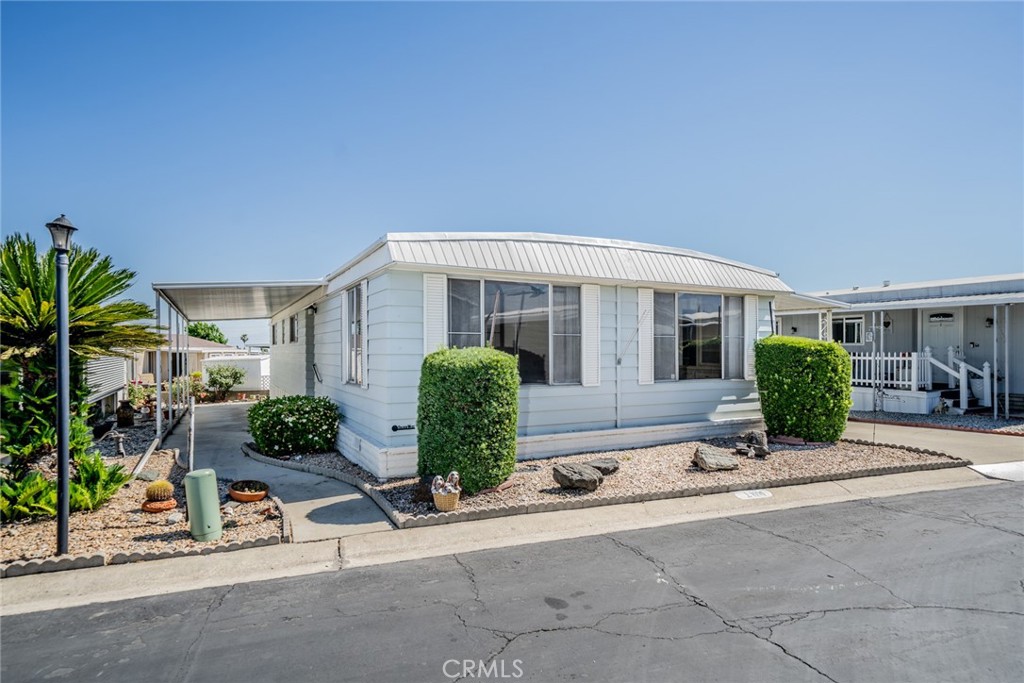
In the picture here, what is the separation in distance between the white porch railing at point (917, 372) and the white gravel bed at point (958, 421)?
0.82m

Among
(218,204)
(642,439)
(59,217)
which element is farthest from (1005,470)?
(218,204)

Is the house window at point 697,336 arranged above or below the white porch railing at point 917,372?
above

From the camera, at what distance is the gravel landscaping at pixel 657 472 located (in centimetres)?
614

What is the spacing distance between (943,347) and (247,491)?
17.8m

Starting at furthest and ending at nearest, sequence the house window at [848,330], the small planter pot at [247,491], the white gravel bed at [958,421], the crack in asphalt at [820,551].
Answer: the house window at [848,330] → the white gravel bed at [958,421] → the small planter pot at [247,491] → the crack in asphalt at [820,551]

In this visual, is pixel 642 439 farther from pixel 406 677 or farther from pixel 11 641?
pixel 11 641

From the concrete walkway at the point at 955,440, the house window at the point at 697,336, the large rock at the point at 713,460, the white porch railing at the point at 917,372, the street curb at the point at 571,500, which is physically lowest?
the concrete walkway at the point at 955,440

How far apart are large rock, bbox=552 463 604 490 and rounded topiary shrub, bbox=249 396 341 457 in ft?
14.2

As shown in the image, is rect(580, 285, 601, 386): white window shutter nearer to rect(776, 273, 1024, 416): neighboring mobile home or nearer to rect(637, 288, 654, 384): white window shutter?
rect(637, 288, 654, 384): white window shutter

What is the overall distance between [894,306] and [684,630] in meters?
15.1

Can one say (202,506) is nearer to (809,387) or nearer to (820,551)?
(820,551)

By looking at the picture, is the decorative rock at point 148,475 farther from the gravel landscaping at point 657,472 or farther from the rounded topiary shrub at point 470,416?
the rounded topiary shrub at point 470,416

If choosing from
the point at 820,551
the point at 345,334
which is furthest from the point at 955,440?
the point at 345,334

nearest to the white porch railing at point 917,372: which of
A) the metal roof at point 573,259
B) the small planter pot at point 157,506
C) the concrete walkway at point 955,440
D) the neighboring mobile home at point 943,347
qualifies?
the neighboring mobile home at point 943,347
